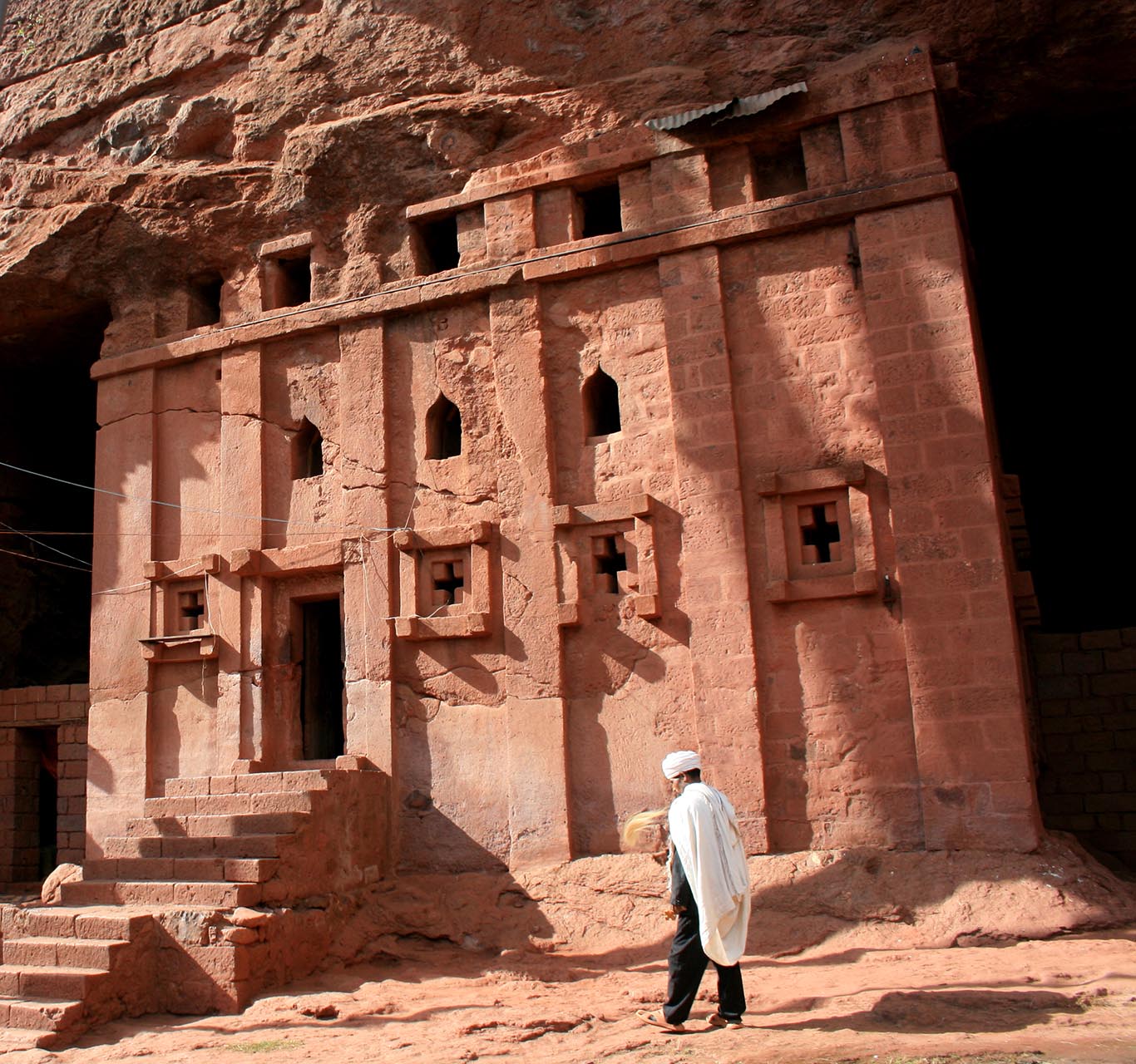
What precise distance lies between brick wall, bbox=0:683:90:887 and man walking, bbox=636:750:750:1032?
8.62m

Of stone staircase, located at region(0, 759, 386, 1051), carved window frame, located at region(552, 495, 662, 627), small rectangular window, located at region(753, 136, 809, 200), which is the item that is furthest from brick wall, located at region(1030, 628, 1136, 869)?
stone staircase, located at region(0, 759, 386, 1051)

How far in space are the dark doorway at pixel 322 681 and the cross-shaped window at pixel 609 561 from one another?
2971 millimetres

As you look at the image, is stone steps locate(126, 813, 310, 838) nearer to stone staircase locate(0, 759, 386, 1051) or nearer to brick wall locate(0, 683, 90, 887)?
stone staircase locate(0, 759, 386, 1051)

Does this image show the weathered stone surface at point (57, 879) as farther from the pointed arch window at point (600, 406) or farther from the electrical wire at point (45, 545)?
the pointed arch window at point (600, 406)

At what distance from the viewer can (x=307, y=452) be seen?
39.4ft

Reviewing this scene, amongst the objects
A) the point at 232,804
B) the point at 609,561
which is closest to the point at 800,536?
the point at 609,561

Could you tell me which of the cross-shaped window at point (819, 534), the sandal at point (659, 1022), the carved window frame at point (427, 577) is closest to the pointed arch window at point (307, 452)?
the carved window frame at point (427, 577)

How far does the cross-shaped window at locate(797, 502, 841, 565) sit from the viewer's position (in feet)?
31.9

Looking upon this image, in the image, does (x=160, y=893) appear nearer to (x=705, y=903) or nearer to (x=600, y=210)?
(x=705, y=903)

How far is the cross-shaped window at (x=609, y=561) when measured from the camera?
33.9 ft

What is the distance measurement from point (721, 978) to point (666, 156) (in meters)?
7.10

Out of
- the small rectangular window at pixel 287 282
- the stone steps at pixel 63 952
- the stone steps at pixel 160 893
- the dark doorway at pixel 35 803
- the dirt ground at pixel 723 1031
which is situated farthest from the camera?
the dark doorway at pixel 35 803

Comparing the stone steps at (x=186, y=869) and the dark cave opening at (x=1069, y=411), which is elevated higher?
the dark cave opening at (x=1069, y=411)

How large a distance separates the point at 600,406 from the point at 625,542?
1.47 m
